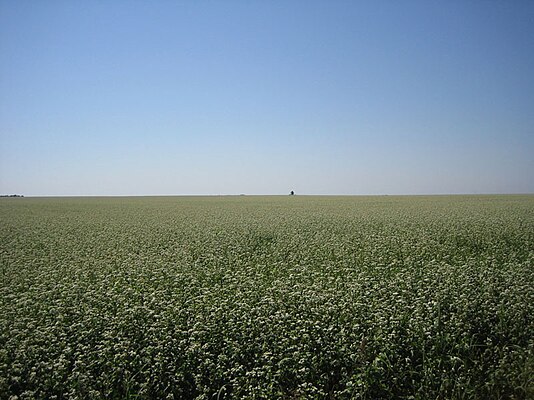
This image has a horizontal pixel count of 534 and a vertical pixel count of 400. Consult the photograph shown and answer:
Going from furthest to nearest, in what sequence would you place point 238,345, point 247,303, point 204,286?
point 204,286, point 247,303, point 238,345

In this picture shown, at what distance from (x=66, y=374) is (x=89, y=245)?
32.8ft

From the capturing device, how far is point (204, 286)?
845 centimetres

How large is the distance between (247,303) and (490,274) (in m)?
5.75

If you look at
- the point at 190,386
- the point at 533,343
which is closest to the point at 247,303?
the point at 190,386

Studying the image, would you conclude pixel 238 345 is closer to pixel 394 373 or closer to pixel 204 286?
pixel 394 373

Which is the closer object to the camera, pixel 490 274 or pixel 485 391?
pixel 485 391

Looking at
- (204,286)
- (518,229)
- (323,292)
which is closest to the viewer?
(323,292)

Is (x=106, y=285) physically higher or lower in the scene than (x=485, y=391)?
higher

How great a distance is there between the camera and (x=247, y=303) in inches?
275

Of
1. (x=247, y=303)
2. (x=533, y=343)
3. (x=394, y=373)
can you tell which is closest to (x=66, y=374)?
(x=247, y=303)

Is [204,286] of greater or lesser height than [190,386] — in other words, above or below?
above

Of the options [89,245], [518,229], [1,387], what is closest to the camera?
[1,387]

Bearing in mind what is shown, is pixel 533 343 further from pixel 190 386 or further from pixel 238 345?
pixel 190 386

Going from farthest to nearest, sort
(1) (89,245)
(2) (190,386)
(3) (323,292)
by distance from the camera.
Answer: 1. (1) (89,245)
2. (3) (323,292)
3. (2) (190,386)
